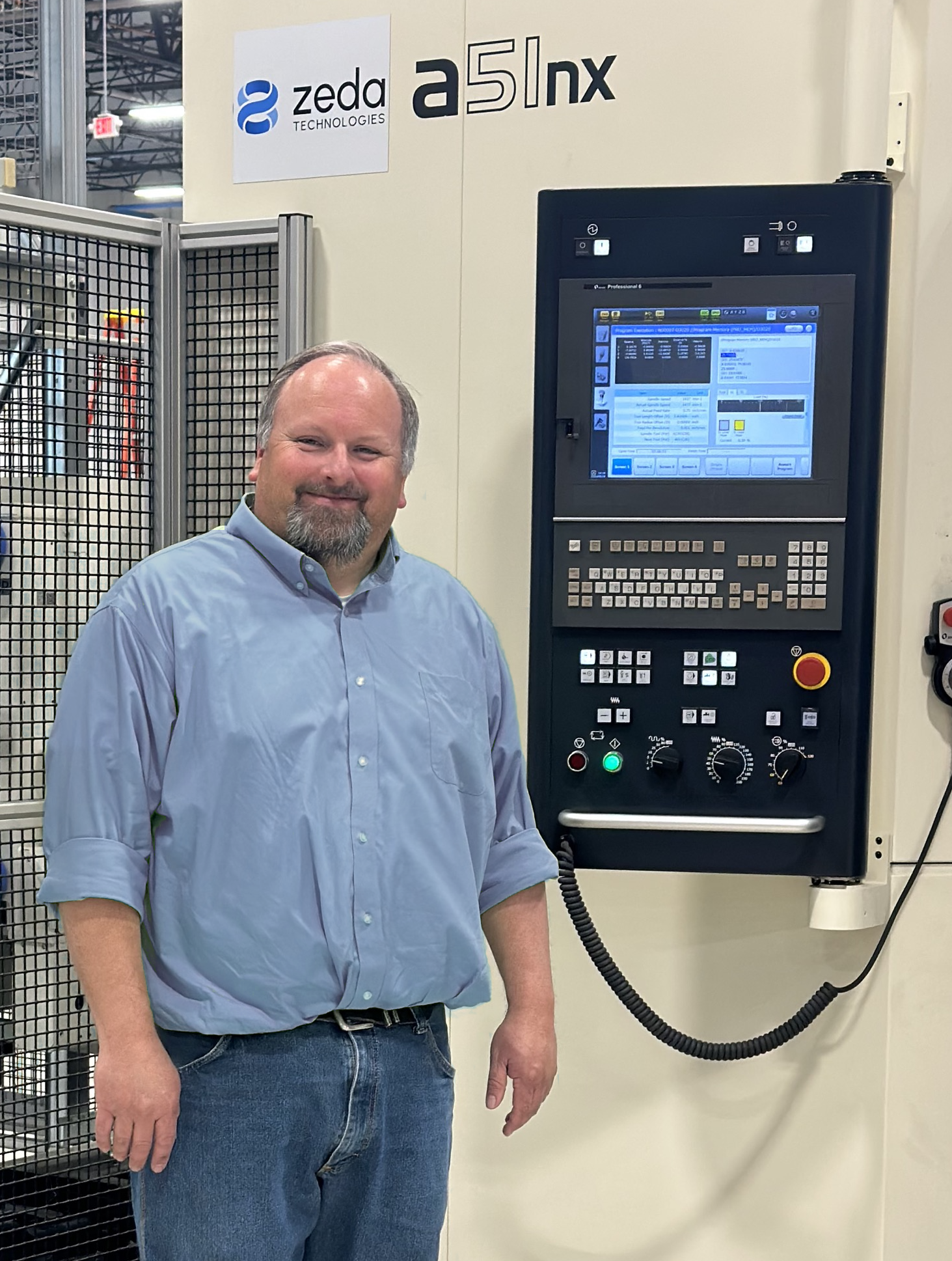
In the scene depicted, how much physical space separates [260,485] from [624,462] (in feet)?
1.97

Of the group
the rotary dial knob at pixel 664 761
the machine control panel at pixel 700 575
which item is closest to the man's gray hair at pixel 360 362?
the machine control panel at pixel 700 575

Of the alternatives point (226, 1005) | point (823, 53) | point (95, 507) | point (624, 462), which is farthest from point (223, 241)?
point (226, 1005)

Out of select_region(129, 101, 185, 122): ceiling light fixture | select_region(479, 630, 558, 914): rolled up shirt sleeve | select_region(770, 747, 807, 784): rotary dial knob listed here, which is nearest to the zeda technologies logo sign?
select_region(479, 630, 558, 914): rolled up shirt sleeve

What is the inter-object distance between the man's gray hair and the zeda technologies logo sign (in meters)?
0.85

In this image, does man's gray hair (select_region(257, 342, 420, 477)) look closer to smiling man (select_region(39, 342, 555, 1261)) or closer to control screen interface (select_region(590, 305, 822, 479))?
smiling man (select_region(39, 342, 555, 1261))

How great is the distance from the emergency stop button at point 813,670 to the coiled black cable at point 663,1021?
285 mm

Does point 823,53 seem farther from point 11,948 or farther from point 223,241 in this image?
point 11,948

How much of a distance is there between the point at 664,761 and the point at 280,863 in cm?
70

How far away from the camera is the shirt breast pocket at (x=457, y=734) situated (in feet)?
5.24

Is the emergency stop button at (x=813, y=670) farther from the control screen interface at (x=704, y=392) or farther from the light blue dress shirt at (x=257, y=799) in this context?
the light blue dress shirt at (x=257, y=799)

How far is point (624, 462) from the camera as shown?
1.99 meters

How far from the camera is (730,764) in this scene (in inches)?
77.4

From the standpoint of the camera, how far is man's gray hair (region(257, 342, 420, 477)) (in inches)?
64.8

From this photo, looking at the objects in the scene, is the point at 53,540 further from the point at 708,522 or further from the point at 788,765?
the point at 788,765
